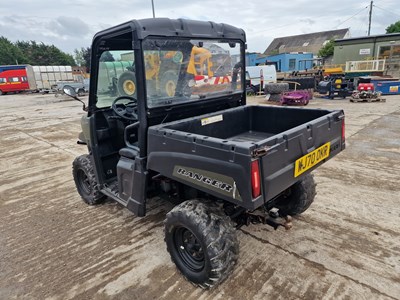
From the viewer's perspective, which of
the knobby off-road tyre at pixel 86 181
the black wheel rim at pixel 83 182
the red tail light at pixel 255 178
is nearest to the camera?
the red tail light at pixel 255 178

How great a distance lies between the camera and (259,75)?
17047mm

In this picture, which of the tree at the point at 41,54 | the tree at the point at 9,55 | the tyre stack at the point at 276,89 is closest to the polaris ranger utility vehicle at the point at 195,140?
the tyre stack at the point at 276,89

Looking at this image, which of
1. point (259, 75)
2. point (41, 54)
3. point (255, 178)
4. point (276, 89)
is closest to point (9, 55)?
point (41, 54)

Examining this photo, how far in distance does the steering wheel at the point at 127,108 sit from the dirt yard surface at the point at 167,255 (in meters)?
1.27

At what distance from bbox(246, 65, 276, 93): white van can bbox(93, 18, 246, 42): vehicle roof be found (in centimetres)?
1391

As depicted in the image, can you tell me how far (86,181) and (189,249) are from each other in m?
2.21

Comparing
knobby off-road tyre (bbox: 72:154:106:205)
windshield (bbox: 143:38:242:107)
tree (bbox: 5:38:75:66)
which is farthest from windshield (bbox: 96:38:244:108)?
tree (bbox: 5:38:75:66)

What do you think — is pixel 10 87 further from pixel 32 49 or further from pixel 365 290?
pixel 32 49

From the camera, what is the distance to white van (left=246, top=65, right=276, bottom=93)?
16.8 meters

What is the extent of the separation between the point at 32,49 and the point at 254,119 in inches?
2761

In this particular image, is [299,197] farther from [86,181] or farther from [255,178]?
[86,181]

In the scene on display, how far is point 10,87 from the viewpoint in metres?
28.2

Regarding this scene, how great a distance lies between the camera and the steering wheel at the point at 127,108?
3.34 m

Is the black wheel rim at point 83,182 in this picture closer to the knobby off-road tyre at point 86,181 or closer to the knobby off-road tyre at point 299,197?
the knobby off-road tyre at point 86,181
